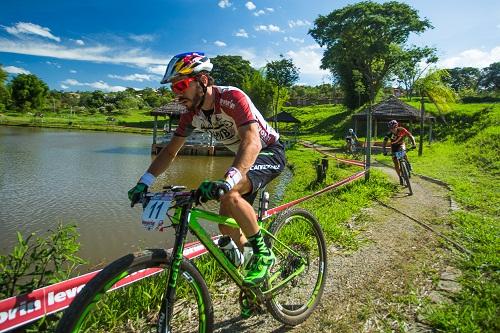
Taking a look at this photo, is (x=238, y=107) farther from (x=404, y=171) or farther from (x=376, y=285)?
(x=404, y=171)

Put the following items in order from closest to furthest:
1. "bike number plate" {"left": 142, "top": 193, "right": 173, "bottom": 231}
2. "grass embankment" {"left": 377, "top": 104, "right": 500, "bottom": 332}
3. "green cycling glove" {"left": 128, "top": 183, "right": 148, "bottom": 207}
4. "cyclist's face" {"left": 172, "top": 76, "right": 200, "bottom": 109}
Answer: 1. "bike number plate" {"left": 142, "top": 193, "right": 173, "bottom": 231}
2. "green cycling glove" {"left": 128, "top": 183, "right": 148, "bottom": 207}
3. "cyclist's face" {"left": 172, "top": 76, "right": 200, "bottom": 109}
4. "grass embankment" {"left": 377, "top": 104, "right": 500, "bottom": 332}

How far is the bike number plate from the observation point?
2354 millimetres

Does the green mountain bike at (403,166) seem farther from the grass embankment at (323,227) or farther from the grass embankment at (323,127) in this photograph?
the grass embankment at (323,127)

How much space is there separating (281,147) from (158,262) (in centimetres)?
192

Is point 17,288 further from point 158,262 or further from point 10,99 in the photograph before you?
point 10,99

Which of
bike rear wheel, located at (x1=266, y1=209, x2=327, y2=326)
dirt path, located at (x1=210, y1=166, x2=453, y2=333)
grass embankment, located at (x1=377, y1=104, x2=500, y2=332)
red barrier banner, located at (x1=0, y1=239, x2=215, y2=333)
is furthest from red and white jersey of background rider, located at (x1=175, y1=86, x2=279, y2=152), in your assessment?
grass embankment, located at (x1=377, y1=104, x2=500, y2=332)

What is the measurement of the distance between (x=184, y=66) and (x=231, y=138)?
37.5 inches

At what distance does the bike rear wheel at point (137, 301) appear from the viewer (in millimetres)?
2062

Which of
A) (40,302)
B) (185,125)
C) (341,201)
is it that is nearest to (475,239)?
(341,201)

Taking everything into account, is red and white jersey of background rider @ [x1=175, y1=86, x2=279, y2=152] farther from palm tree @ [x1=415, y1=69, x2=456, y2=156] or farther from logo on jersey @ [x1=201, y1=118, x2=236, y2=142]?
palm tree @ [x1=415, y1=69, x2=456, y2=156]

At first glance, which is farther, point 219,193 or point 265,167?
point 265,167

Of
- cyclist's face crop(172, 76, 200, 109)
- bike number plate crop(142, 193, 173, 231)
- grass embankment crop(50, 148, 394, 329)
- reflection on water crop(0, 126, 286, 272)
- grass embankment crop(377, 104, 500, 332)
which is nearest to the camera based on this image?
bike number plate crop(142, 193, 173, 231)

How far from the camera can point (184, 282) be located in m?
2.91

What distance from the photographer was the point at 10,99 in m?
108
